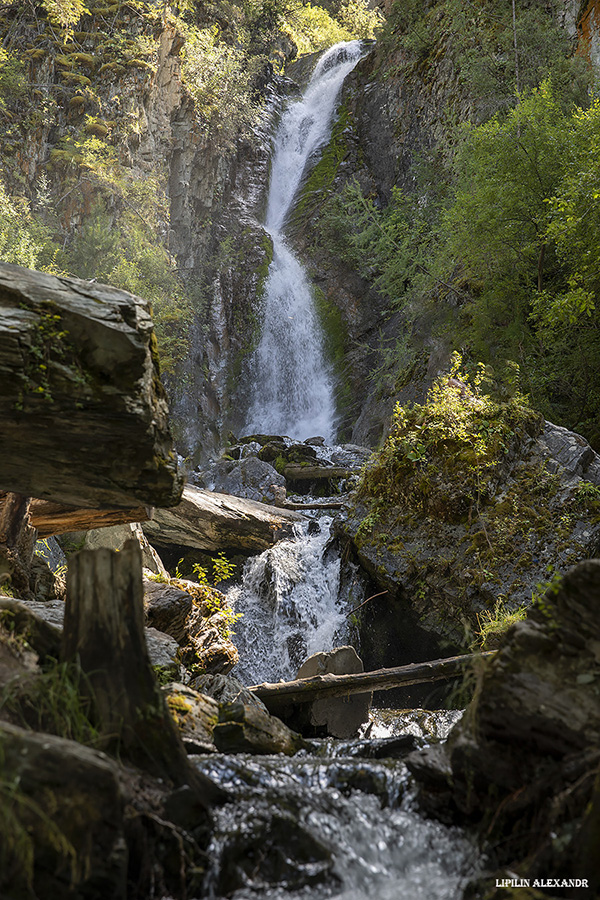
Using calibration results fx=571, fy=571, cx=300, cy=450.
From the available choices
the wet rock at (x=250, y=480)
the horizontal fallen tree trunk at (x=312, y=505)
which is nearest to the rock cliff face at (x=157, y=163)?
the wet rock at (x=250, y=480)

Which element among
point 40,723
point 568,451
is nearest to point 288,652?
point 568,451

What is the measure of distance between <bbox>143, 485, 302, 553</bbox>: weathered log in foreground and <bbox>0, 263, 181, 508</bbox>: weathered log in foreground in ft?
20.3

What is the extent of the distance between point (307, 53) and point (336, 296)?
58.0 feet

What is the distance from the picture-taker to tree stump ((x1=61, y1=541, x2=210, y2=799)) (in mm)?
2863

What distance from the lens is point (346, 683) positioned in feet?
19.7

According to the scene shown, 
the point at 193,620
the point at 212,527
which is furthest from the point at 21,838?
the point at 212,527

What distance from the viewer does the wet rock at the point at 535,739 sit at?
252 centimetres

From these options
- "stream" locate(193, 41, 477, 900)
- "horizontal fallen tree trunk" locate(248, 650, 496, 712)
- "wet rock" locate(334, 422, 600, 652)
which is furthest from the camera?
"wet rock" locate(334, 422, 600, 652)

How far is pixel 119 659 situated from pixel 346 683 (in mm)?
3615

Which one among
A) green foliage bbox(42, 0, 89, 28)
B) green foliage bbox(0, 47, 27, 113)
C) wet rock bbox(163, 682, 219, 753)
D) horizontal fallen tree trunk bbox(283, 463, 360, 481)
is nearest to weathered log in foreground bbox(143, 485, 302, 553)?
horizontal fallen tree trunk bbox(283, 463, 360, 481)

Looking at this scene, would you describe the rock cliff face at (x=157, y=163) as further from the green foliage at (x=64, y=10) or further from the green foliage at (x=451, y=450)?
the green foliage at (x=451, y=450)

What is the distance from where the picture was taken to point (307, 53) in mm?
30453

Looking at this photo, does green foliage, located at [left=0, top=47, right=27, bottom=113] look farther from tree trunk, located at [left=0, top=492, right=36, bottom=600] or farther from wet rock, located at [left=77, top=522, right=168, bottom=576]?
tree trunk, located at [left=0, top=492, right=36, bottom=600]

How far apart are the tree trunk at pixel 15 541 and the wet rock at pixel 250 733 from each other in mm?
2844
